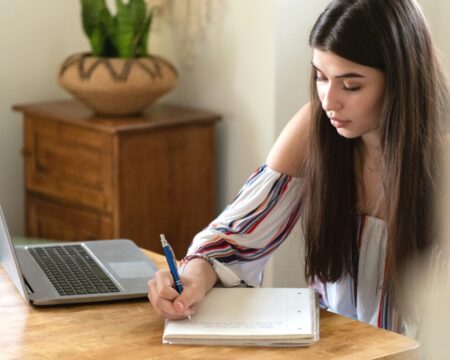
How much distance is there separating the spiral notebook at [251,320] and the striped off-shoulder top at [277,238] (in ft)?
0.75

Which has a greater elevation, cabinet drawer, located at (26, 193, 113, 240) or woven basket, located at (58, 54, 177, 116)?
woven basket, located at (58, 54, 177, 116)

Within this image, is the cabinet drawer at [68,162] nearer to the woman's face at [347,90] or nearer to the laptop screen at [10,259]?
the laptop screen at [10,259]

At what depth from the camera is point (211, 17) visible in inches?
132

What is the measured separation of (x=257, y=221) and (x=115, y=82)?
1.42 meters

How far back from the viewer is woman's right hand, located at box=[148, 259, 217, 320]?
1450 millimetres

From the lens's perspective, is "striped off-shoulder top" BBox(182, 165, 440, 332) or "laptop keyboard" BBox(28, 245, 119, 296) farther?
"striped off-shoulder top" BBox(182, 165, 440, 332)

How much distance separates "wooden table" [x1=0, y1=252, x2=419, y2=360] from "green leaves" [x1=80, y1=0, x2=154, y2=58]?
182 cm

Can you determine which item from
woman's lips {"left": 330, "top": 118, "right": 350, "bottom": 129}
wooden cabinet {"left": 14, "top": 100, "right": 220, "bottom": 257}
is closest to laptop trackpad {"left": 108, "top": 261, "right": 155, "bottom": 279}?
woman's lips {"left": 330, "top": 118, "right": 350, "bottom": 129}

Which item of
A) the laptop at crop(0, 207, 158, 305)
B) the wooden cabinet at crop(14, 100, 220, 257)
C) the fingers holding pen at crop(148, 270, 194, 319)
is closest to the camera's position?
the fingers holding pen at crop(148, 270, 194, 319)

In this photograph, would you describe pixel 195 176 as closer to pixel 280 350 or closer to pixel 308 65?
pixel 308 65

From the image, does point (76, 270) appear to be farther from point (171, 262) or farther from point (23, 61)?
point (23, 61)

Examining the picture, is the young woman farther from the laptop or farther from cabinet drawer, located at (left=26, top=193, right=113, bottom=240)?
cabinet drawer, located at (left=26, top=193, right=113, bottom=240)

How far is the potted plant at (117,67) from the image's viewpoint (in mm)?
3158

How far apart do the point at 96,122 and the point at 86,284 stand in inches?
61.1
